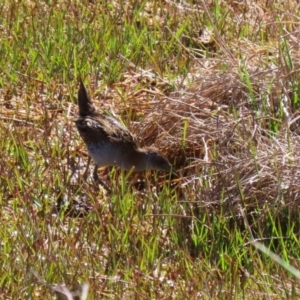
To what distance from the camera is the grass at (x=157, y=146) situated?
16.1 feet

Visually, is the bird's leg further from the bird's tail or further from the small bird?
the bird's tail

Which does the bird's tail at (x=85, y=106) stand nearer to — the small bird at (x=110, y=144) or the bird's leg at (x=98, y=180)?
the small bird at (x=110, y=144)

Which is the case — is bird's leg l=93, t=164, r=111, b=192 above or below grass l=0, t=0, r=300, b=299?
below

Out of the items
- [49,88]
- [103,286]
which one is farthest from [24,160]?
[103,286]

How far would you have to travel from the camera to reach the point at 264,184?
223 inches

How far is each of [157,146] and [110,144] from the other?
31 centimetres

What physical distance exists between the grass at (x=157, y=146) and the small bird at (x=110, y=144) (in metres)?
0.12

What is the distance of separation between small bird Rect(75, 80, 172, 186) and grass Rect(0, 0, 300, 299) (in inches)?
4.7

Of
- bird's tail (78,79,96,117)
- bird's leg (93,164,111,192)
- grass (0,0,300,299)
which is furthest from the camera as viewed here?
bird's tail (78,79,96,117)

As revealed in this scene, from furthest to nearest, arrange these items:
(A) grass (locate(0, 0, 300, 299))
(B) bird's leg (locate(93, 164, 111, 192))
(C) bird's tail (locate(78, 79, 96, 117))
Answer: (C) bird's tail (locate(78, 79, 96, 117)), (B) bird's leg (locate(93, 164, 111, 192)), (A) grass (locate(0, 0, 300, 299))

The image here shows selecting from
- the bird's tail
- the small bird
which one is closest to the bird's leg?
the small bird

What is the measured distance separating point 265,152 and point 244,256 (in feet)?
3.05

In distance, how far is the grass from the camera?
4.91m

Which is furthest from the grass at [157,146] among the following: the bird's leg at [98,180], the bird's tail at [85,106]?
the bird's tail at [85,106]
